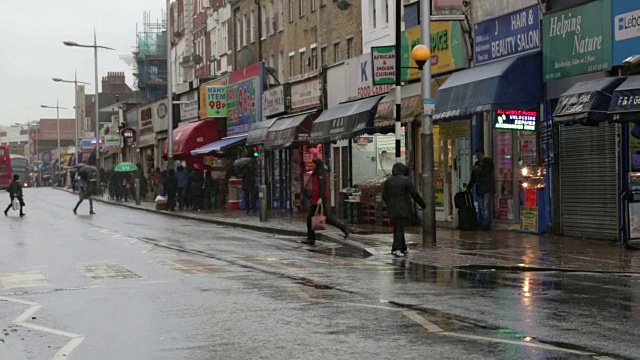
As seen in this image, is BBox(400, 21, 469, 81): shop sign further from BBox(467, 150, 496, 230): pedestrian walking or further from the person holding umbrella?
the person holding umbrella

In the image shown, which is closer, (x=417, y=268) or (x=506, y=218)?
(x=417, y=268)

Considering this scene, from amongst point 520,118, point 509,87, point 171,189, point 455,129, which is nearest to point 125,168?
point 171,189

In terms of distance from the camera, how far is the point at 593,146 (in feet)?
77.1

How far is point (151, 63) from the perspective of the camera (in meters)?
103

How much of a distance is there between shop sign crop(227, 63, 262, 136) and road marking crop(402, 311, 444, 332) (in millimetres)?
37976

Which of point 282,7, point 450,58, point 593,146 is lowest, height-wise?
point 593,146

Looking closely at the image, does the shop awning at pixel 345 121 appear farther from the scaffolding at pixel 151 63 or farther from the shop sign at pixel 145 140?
the scaffolding at pixel 151 63

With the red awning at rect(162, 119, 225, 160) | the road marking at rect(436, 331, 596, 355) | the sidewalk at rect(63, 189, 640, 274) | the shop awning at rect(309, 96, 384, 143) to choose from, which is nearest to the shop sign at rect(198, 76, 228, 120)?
the red awning at rect(162, 119, 225, 160)

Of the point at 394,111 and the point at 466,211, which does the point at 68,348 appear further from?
the point at 394,111

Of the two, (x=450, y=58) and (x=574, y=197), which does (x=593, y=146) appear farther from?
(x=450, y=58)

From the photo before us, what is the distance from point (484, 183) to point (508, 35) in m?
3.53

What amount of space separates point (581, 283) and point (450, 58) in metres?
14.9

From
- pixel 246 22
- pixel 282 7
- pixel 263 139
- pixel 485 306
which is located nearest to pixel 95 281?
pixel 485 306

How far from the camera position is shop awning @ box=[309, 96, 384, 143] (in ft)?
108
